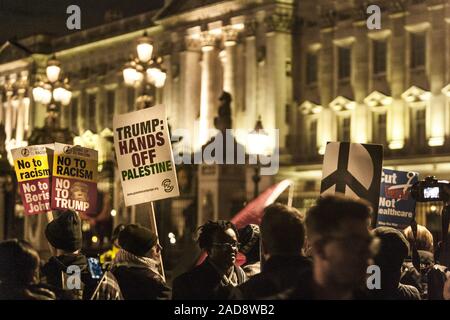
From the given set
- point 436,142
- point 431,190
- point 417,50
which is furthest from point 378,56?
point 431,190

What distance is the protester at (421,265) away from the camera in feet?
29.3

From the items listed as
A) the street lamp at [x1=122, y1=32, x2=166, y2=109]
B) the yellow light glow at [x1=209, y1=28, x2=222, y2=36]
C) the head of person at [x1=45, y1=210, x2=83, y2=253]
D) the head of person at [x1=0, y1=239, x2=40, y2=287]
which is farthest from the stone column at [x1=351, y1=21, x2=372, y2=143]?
the head of person at [x1=0, y1=239, x2=40, y2=287]

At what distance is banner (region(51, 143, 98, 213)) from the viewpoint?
1232 centimetres

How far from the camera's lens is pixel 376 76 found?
46250 millimetres

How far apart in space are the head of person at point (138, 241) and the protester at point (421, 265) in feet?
6.05

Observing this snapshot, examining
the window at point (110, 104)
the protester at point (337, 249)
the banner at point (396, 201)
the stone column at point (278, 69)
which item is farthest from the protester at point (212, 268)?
the window at point (110, 104)

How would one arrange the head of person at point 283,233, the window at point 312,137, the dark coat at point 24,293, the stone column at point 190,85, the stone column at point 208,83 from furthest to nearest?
1. the stone column at point 190,85
2. the stone column at point 208,83
3. the window at point 312,137
4. the dark coat at point 24,293
5. the head of person at point 283,233

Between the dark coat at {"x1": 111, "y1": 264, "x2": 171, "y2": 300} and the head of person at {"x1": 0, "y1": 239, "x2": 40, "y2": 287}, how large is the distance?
1.64 m

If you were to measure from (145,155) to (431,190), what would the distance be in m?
3.13

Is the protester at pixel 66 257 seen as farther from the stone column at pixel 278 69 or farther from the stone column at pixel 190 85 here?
the stone column at pixel 190 85

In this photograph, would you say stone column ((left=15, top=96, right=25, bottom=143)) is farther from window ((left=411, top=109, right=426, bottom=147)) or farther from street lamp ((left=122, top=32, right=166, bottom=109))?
street lamp ((left=122, top=32, right=166, bottom=109))
